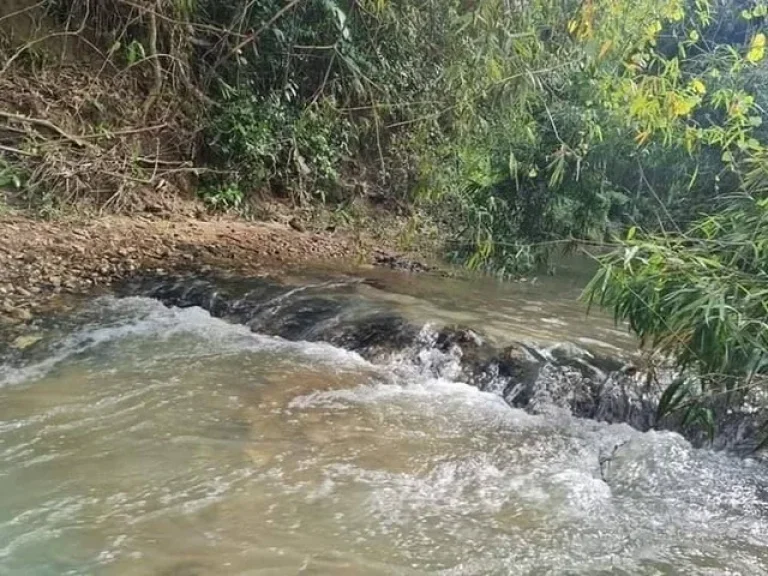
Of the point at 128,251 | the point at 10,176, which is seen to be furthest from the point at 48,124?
the point at 128,251

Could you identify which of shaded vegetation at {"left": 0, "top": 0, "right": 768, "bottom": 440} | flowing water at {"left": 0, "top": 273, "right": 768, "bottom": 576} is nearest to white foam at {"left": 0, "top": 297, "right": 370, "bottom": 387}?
flowing water at {"left": 0, "top": 273, "right": 768, "bottom": 576}

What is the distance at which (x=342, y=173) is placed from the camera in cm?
880

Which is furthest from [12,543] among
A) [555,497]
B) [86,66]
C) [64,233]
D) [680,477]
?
[86,66]

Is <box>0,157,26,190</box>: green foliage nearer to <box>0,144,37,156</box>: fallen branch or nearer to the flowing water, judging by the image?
<box>0,144,37,156</box>: fallen branch

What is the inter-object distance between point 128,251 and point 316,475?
3.67m

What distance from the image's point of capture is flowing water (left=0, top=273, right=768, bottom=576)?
8.57 ft

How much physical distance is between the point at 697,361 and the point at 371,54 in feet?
19.1

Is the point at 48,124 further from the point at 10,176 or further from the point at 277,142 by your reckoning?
the point at 277,142

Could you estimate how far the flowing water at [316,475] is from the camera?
2.61m

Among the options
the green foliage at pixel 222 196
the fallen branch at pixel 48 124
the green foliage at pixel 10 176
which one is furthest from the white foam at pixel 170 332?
the green foliage at pixel 222 196

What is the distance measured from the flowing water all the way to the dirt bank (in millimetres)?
621

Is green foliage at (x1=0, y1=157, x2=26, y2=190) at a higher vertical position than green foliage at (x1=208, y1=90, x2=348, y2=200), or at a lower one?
lower

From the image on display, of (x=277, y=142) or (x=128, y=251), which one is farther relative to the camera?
(x=277, y=142)

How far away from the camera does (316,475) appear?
317cm
